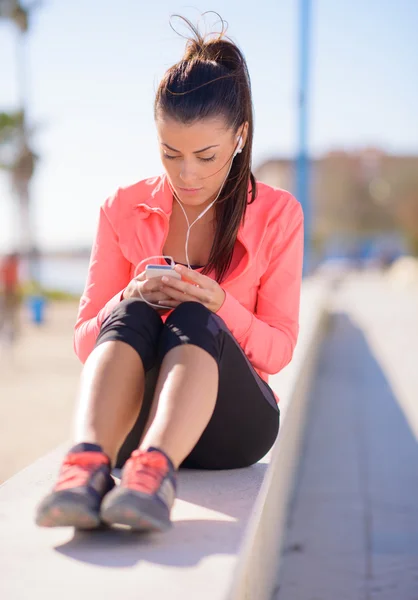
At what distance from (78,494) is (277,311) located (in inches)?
38.6

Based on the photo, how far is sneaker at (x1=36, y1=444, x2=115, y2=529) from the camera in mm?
1618

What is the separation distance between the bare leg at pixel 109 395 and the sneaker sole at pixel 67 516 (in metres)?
0.19

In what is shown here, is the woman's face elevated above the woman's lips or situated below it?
above

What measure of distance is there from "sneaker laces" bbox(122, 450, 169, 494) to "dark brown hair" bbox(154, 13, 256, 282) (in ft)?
2.68

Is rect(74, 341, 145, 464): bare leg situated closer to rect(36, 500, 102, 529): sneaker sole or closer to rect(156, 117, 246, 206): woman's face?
rect(36, 500, 102, 529): sneaker sole

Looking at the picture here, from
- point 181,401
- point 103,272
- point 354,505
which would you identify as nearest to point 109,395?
point 181,401

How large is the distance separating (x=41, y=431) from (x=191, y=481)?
12.9 feet

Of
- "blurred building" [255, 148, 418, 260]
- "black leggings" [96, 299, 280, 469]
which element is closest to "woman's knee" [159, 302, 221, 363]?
"black leggings" [96, 299, 280, 469]

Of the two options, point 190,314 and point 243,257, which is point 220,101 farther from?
point 190,314

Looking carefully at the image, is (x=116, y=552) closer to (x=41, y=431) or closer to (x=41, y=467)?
(x=41, y=467)

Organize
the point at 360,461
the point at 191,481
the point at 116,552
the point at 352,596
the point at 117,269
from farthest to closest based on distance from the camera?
the point at 360,461 < the point at 352,596 < the point at 117,269 < the point at 191,481 < the point at 116,552

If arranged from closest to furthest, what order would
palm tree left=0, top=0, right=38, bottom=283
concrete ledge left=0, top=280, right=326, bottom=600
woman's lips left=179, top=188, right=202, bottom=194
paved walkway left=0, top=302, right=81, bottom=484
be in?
concrete ledge left=0, top=280, right=326, bottom=600 < woman's lips left=179, top=188, right=202, bottom=194 < paved walkway left=0, top=302, right=81, bottom=484 < palm tree left=0, top=0, right=38, bottom=283

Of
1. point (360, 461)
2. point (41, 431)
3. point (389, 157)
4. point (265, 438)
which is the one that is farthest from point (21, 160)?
point (389, 157)

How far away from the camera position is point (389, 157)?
67.4 meters
